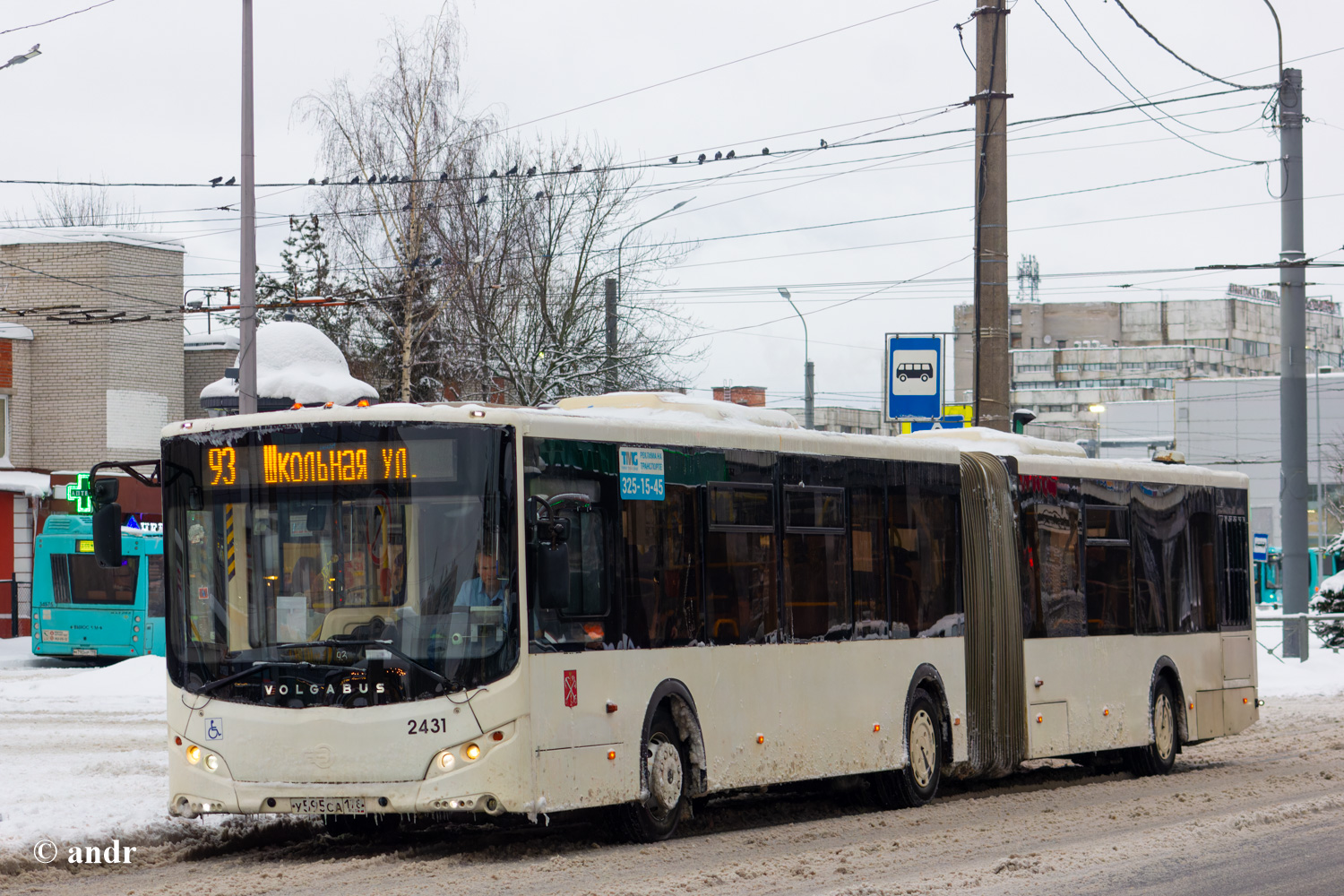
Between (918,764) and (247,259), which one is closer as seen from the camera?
(918,764)

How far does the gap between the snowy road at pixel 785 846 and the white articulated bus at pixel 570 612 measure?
388 millimetres

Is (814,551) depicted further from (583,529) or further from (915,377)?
(915,377)

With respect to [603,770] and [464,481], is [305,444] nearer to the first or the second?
[464,481]

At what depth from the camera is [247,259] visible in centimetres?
2131

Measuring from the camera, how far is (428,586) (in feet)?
33.5

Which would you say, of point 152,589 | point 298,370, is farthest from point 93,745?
point 152,589

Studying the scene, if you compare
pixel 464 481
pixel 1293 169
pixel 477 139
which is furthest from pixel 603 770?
pixel 477 139

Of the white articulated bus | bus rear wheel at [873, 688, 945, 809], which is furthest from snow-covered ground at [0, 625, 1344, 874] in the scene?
bus rear wheel at [873, 688, 945, 809]

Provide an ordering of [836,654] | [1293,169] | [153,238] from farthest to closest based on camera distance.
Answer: [153,238], [1293,169], [836,654]

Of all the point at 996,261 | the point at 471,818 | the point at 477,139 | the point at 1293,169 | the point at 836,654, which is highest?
the point at 477,139

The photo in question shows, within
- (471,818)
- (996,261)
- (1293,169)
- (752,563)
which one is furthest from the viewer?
(1293,169)

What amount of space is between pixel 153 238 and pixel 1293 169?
94.5 feet

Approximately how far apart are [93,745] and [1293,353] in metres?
19.1

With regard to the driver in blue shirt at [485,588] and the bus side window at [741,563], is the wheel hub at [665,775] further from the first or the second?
the driver in blue shirt at [485,588]
